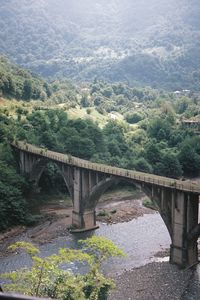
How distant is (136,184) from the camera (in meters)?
60.4

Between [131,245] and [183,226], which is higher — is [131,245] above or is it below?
below

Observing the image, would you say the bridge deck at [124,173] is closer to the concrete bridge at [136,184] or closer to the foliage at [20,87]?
the concrete bridge at [136,184]

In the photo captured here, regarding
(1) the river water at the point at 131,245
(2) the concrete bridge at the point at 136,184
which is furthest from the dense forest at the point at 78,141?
(1) the river water at the point at 131,245

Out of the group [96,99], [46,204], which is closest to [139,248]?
[46,204]

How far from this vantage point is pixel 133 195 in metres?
91.3

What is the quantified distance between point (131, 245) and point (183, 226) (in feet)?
33.7

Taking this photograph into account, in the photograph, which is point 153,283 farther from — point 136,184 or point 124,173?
point 124,173

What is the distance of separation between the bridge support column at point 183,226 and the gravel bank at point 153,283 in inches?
59.6

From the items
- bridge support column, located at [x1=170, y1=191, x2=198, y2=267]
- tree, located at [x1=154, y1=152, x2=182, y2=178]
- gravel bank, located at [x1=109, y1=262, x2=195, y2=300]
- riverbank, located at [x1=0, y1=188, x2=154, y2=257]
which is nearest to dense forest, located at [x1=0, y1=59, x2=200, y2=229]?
tree, located at [x1=154, y1=152, x2=182, y2=178]

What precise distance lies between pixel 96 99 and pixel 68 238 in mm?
116781

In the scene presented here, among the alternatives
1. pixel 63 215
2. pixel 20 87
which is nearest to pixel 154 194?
pixel 63 215

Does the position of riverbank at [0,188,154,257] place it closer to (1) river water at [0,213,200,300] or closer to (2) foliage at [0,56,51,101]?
(1) river water at [0,213,200,300]

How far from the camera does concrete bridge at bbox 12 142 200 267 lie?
5384cm

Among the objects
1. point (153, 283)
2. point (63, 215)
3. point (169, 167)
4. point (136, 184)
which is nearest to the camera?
point (153, 283)
